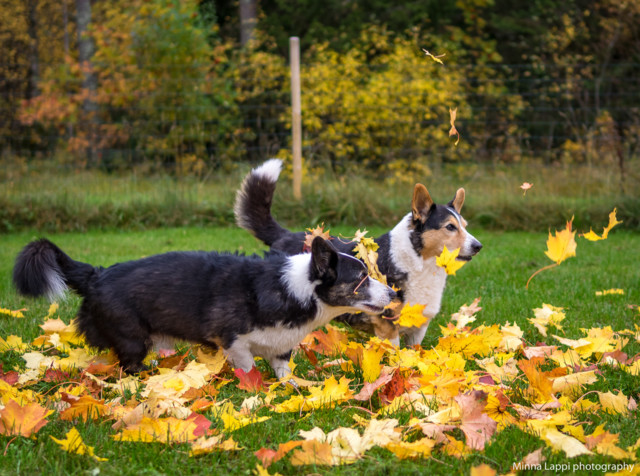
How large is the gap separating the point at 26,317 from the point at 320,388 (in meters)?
2.17

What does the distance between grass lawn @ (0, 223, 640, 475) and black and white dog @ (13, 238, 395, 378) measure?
24 cm

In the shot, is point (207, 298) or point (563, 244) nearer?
point (563, 244)

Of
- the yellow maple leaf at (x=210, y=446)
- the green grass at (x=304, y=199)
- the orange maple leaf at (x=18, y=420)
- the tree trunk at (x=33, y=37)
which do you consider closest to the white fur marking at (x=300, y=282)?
the yellow maple leaf at (x=210, y=446)

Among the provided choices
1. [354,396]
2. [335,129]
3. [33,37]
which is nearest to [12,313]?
[354,396]

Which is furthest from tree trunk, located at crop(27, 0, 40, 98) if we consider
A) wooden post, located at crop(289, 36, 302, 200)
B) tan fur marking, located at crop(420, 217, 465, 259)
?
tan fur marking, located at crop(420, 217, 465, 259)

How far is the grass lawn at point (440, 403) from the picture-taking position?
→ 77.2 inches

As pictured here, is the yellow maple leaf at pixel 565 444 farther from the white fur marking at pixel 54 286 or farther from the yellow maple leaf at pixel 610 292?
the yellow maple leaf at pixel 610 292

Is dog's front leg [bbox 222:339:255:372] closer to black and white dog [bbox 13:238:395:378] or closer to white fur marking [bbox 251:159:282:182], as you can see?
black and white dog [bbox 13:238:395:378]

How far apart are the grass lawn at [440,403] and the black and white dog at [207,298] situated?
0.24 metres

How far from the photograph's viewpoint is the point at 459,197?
12.2 feet

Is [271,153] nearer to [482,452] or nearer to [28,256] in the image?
[28,256]

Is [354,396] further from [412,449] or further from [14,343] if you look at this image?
[14,343]

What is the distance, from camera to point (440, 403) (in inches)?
92.5

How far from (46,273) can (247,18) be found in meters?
14.2
